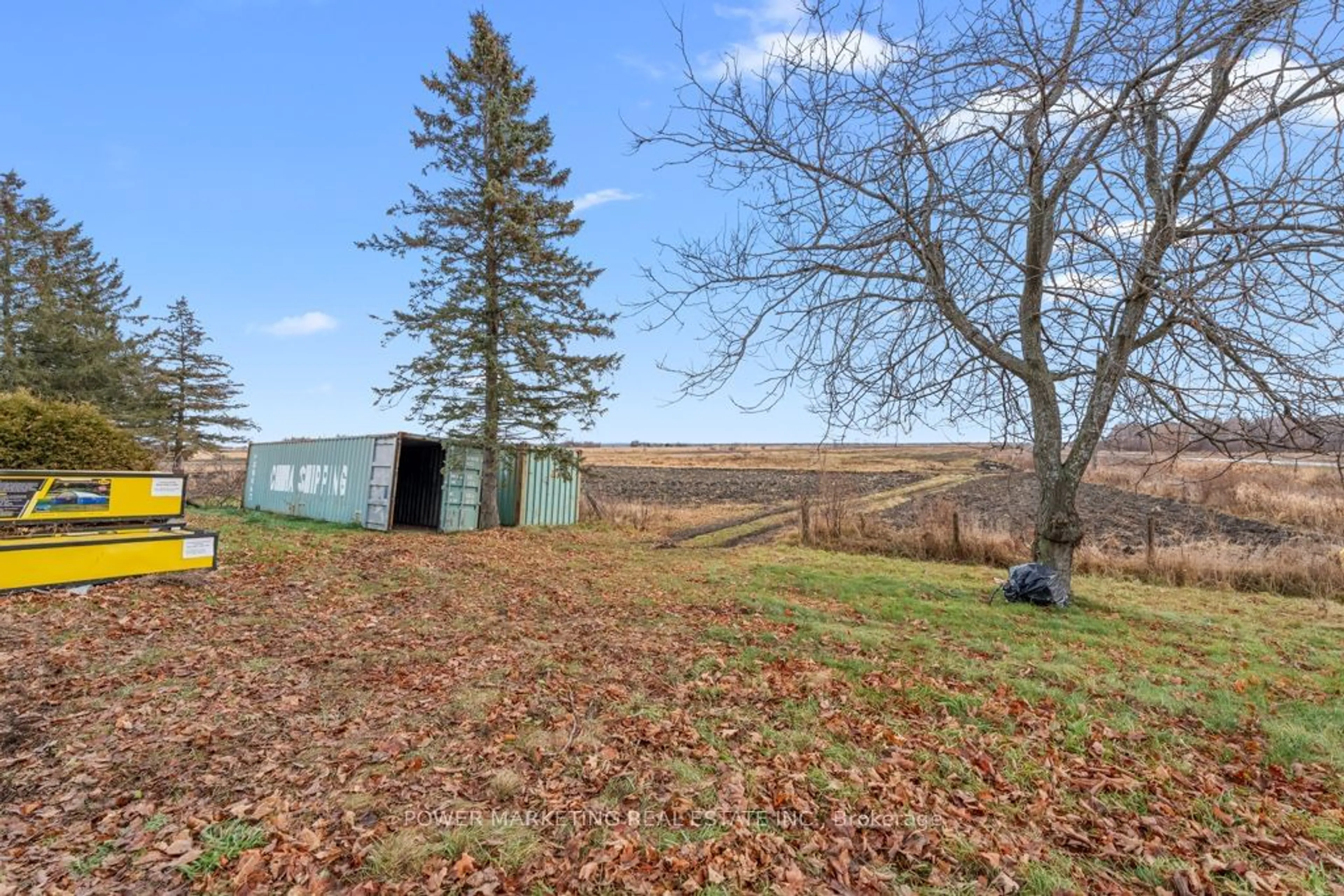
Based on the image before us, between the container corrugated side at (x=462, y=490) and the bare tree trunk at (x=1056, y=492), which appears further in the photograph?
the container corrugated side at (x=462, y=490)

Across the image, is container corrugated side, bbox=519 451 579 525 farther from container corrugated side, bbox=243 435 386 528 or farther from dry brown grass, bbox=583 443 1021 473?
dry brown grass, bbox=583 443 1021 473

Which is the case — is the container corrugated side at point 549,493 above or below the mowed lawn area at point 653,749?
above

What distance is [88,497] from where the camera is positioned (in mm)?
7184

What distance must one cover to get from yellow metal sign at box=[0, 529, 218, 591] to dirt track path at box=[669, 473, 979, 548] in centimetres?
941

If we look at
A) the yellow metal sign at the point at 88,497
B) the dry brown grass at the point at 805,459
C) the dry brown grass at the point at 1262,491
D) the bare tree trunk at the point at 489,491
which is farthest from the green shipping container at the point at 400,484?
the dry brown grass at the point at 1262,491

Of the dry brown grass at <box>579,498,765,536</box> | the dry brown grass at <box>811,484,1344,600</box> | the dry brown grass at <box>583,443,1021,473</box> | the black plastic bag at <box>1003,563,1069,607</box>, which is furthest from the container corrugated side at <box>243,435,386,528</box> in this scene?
the black plastic bag at <box>1003,563,1069,607</box>

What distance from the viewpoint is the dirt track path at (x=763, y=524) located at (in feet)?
50.6

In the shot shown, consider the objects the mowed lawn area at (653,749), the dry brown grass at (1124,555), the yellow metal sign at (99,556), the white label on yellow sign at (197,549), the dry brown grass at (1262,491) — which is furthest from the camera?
the dry brown grass at (1262,491)

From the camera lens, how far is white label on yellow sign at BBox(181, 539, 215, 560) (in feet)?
26.0

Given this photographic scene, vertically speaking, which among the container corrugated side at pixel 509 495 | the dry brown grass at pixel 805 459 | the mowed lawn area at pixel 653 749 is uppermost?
the dry brown grass at pixel 805 459

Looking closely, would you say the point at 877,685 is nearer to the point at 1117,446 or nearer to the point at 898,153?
the point at 1117,446

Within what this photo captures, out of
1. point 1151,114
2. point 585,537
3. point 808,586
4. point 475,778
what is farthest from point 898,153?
point 585,537

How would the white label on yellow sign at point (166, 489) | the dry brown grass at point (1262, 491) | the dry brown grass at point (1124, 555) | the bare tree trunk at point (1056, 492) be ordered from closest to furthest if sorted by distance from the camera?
the white label on yellow sign at point (166, 489), the bare tree trunk at point (1056, 492), the dry brown grass at point (1124, 555), the dry brown grass at point (1262, 491)

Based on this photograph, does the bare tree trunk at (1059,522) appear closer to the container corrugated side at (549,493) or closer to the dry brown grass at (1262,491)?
the dry brown grass at (1262,491)
